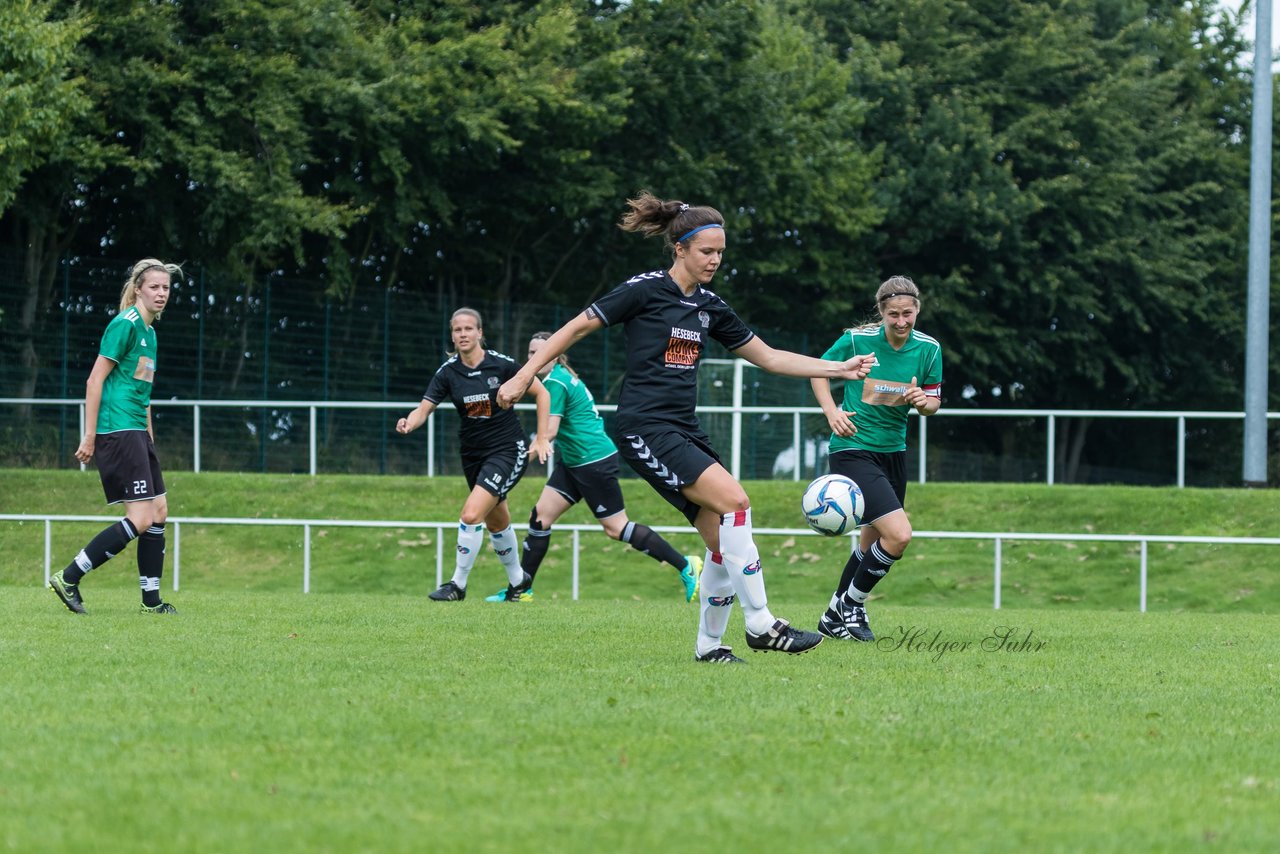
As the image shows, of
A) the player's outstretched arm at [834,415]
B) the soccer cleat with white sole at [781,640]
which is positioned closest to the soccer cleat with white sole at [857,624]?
the player's outstretched arm at [834,415]

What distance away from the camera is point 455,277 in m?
31.2

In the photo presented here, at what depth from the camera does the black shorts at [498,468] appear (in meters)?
12.8

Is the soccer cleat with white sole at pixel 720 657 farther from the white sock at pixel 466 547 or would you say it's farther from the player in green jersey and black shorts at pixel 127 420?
the white sock at pixel 466 547

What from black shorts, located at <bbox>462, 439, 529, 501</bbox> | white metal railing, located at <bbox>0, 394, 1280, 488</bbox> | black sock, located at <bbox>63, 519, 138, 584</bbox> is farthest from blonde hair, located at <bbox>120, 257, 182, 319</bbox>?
white metal railing, located at <bbox>0, 394, 1280, 488</bbox>

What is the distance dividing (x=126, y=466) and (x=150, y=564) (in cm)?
81

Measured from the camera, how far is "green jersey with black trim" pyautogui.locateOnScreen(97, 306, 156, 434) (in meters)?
10.4

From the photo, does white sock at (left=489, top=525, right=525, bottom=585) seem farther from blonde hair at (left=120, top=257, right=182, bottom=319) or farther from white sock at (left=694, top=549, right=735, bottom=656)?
white sock at (left=694, top=549, right=735, bottom=656)

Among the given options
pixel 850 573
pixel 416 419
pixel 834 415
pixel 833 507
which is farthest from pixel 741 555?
pixel 416 419

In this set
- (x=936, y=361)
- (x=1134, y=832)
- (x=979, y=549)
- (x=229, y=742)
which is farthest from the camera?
(x=979, y=549)

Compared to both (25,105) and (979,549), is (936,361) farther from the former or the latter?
(25,105)

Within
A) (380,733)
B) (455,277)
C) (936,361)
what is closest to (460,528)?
(936,361)

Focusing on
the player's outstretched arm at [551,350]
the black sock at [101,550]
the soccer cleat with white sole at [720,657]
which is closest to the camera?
the player's outstretched arm at [551,350]

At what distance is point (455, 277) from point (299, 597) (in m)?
18.3

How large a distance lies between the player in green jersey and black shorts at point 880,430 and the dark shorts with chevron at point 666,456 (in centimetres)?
200
